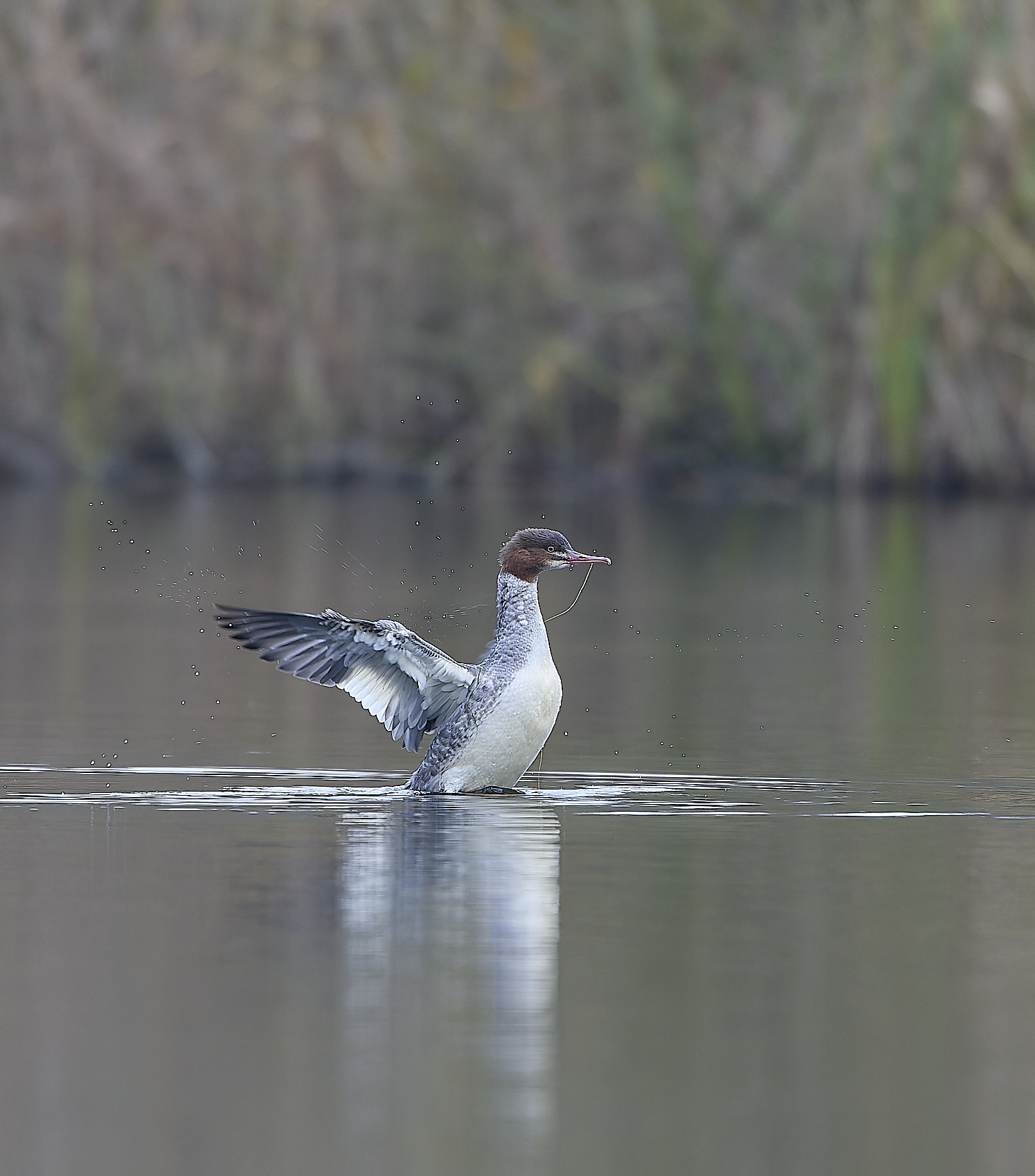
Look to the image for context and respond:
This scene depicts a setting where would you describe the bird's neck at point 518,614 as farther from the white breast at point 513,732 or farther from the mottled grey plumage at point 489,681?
the white breast at point 513,732

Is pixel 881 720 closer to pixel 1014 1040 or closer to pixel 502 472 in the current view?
pixel 1014 1040

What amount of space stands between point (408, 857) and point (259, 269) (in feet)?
84.6

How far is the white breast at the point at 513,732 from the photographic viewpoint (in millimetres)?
9391

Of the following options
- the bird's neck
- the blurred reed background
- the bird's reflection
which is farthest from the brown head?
the blurred reed background

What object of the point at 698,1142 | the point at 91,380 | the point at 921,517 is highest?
the point at 91,380

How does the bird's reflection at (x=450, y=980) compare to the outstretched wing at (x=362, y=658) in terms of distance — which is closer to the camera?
the bird's reflection at (x=450, y=980)

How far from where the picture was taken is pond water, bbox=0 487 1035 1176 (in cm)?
518

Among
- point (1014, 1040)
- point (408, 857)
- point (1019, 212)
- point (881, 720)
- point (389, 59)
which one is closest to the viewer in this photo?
point (1014, 1040)

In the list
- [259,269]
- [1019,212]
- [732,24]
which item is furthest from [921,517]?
[259,269]

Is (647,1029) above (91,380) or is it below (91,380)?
below

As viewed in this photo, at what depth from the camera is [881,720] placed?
11812mm

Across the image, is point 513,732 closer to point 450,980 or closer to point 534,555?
point 534,555

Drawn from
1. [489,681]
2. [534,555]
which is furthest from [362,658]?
[534,555]

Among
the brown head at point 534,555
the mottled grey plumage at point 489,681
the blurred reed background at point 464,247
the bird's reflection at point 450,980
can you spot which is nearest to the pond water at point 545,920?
the bird's reflection at point 450,980
